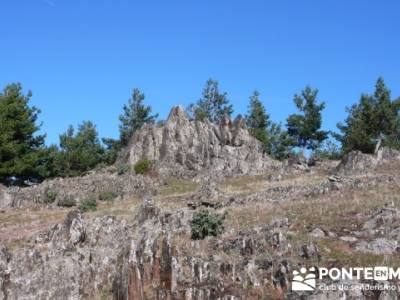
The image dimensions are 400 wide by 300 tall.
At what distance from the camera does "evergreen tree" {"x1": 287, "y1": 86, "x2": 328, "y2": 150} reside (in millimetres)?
85625

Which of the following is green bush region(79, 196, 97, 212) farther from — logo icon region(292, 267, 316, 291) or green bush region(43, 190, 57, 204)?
logo icon region(292, 267, 316, 291)

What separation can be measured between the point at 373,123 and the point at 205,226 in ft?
187

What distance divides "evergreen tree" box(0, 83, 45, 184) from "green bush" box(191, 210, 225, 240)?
40.8m

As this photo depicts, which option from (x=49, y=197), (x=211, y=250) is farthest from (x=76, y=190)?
(x=211, y=250)

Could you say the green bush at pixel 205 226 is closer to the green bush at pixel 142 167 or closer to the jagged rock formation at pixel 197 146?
the green bush at pixel 142 167

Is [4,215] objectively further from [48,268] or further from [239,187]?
[48,268]

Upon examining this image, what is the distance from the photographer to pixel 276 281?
59.3 feet

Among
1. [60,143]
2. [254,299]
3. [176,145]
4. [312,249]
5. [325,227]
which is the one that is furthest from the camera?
[60,143]

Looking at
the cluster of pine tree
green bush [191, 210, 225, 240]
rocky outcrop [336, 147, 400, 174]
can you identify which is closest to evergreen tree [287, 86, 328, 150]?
the cluster of pine tree

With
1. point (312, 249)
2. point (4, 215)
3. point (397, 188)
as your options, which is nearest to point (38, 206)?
point (4, 215)

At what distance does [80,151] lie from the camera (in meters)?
77.8

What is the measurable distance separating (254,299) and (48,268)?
8389 mm

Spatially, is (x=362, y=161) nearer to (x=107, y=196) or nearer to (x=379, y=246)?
(x=107, y=196)

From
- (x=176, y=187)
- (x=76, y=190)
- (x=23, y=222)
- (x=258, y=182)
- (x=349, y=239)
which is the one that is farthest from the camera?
(x=176, y=187)
